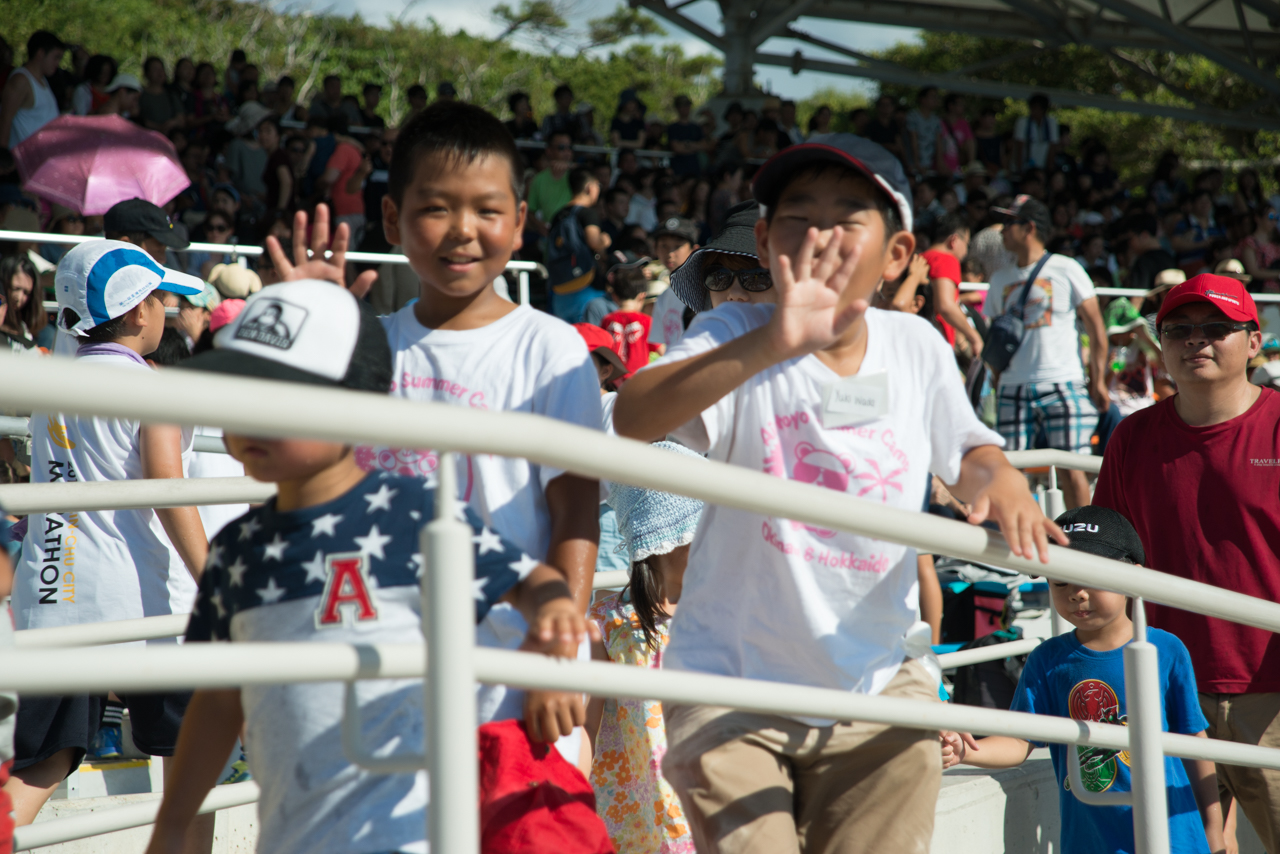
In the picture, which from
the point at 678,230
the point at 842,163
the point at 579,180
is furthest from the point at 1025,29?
the point at 842,163

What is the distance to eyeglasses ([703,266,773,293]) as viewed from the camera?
10.9ft

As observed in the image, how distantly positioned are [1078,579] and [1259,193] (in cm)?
1749

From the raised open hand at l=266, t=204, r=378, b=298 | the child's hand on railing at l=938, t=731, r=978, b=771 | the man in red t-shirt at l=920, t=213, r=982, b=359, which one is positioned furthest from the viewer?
the man in red t-shirt at l=920, t=213, r=982, b=359

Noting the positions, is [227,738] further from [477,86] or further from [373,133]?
[477,86]

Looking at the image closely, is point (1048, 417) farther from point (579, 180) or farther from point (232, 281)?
point (232, 281)

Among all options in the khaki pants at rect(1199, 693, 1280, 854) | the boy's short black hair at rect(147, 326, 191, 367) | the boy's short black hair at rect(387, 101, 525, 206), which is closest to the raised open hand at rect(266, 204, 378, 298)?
the boy's short black hair at rect(387, 101, 525, 206)

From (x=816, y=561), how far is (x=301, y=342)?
929 millimetres

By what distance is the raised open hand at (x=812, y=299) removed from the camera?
5.97 feet

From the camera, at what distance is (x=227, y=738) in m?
1.77

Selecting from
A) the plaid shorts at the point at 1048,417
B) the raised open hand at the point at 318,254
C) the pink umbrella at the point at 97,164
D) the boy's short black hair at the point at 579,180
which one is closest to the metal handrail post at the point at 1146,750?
the raised open hand at the point at 318,254

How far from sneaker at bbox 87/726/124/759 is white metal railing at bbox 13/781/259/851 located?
7.46 ft

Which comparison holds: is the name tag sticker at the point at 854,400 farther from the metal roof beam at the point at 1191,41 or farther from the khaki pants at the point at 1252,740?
the metal roof beam at the point at 1191,41

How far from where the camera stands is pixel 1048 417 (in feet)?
23.3

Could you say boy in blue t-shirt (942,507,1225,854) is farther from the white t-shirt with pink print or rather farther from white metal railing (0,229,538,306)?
white metal railing (0,229,538,306)
